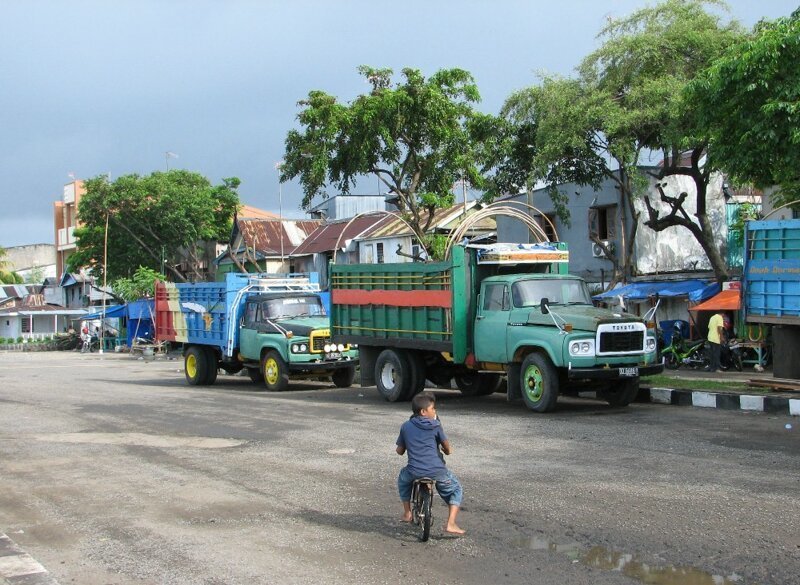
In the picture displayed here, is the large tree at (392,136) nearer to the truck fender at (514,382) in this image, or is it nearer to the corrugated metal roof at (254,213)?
the truck fender at (514,382)

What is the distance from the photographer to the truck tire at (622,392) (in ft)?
50.7

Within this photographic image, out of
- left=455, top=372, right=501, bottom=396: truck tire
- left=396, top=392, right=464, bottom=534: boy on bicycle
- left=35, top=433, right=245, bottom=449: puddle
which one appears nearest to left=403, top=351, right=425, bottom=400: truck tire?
left=455, top=372, right=501, bottom=396: truck tire

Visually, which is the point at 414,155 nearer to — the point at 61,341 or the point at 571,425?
the point at 571,425

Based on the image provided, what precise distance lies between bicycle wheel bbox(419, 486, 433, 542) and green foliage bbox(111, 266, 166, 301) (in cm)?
4702

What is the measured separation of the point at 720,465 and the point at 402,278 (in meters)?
8.39

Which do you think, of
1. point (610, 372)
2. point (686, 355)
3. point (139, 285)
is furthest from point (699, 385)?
point (139, 285)

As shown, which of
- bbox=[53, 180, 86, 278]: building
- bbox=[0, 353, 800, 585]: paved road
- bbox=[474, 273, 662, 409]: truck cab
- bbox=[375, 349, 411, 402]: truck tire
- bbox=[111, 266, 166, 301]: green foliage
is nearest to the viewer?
bbox=[0, 353, 800, 585]: paved road

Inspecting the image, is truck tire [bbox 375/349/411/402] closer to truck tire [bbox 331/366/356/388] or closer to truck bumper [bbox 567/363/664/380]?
truck tire [bbox 331/366/356/388]

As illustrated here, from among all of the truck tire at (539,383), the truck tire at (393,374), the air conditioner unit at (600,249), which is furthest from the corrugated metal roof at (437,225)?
the truck tire at (539,383)

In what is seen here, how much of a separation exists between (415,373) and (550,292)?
3190 millimetres

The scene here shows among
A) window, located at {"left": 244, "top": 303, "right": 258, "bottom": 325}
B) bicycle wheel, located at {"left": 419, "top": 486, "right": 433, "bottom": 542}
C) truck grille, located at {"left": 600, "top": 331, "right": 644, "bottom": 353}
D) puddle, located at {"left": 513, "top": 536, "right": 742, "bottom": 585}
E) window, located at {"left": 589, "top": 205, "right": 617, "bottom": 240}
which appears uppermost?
window, located at {"left": 589, "top": 205, "right": 617, "bottom": 240}

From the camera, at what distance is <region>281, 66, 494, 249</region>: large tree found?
29.1 m

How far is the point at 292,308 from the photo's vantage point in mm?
22031

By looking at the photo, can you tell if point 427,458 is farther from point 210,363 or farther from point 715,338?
point 210,363
